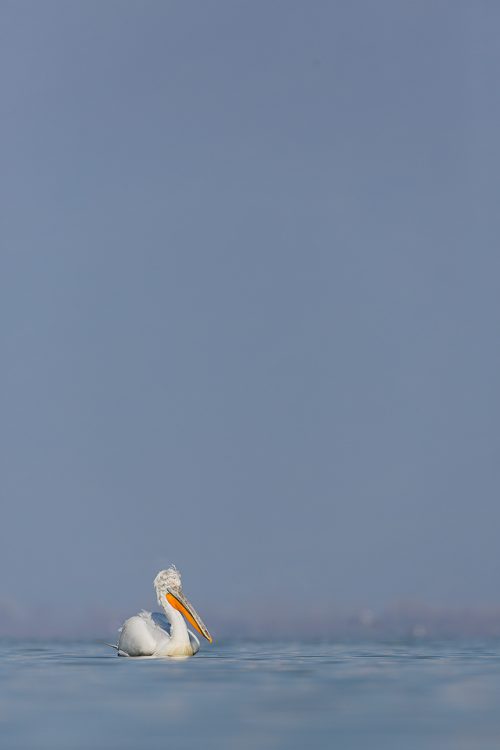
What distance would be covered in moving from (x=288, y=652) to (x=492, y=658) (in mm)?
5756

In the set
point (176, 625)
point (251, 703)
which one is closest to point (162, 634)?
point (176, 625)

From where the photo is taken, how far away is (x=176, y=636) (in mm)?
28859

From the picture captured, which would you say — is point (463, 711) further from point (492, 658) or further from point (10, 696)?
point (492, 658)

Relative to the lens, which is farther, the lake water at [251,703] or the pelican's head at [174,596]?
the pelican's head at [174,596]

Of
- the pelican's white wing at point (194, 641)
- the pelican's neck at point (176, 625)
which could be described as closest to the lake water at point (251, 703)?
the pelican's white wing at point (194, 641)

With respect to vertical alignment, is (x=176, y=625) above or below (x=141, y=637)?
above

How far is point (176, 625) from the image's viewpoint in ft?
96.4

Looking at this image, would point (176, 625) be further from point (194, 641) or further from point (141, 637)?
point (141, 637)

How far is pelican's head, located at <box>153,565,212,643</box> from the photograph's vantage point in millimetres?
31105

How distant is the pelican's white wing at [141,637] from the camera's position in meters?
28.6

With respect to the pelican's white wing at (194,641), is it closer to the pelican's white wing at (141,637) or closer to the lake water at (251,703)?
the lake water at (251,703)

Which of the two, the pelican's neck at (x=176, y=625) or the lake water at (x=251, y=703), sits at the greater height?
the pelican's neck at (x=176, y=625)

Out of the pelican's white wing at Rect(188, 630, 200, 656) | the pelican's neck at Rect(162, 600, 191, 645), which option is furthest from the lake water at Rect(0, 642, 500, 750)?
the pelican's neck at Rect(162, 600, 191, 645)

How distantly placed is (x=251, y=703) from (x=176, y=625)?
11.7 meters
